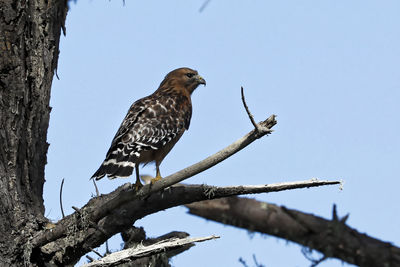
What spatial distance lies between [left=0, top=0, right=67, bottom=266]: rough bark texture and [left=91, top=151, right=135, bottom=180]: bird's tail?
1.69 ft

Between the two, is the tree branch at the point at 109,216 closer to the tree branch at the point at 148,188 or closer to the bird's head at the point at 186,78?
the tree branch at the point at 148,188

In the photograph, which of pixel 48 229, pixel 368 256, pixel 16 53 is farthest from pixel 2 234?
pixel 368 256

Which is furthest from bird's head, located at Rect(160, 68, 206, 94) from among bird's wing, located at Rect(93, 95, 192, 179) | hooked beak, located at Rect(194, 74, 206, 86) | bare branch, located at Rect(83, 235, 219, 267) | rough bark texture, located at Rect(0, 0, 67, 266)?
bare branch, located at Rect(83, 235, 219, 267)

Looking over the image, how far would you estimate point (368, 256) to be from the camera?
6.02 metres

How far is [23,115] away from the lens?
491 centimetres

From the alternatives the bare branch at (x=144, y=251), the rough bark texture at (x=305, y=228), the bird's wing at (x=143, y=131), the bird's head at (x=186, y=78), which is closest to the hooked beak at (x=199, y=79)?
the bird's head at (x=186, y=78)

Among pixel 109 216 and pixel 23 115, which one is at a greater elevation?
pixel 23 115

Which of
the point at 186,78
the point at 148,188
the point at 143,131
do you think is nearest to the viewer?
the point at 148,188

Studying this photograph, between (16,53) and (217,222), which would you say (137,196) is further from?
(217,222)

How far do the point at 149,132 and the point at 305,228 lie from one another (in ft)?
6.39

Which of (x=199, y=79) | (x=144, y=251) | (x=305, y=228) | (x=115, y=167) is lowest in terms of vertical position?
(x=144, y=251)

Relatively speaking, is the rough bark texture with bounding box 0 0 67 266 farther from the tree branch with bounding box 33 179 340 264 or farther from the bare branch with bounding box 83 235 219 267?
the bare branch with bounding box 83 235 219 267

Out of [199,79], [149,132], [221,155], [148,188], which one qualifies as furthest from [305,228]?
[221,155]

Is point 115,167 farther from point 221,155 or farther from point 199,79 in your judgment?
point 199,79
